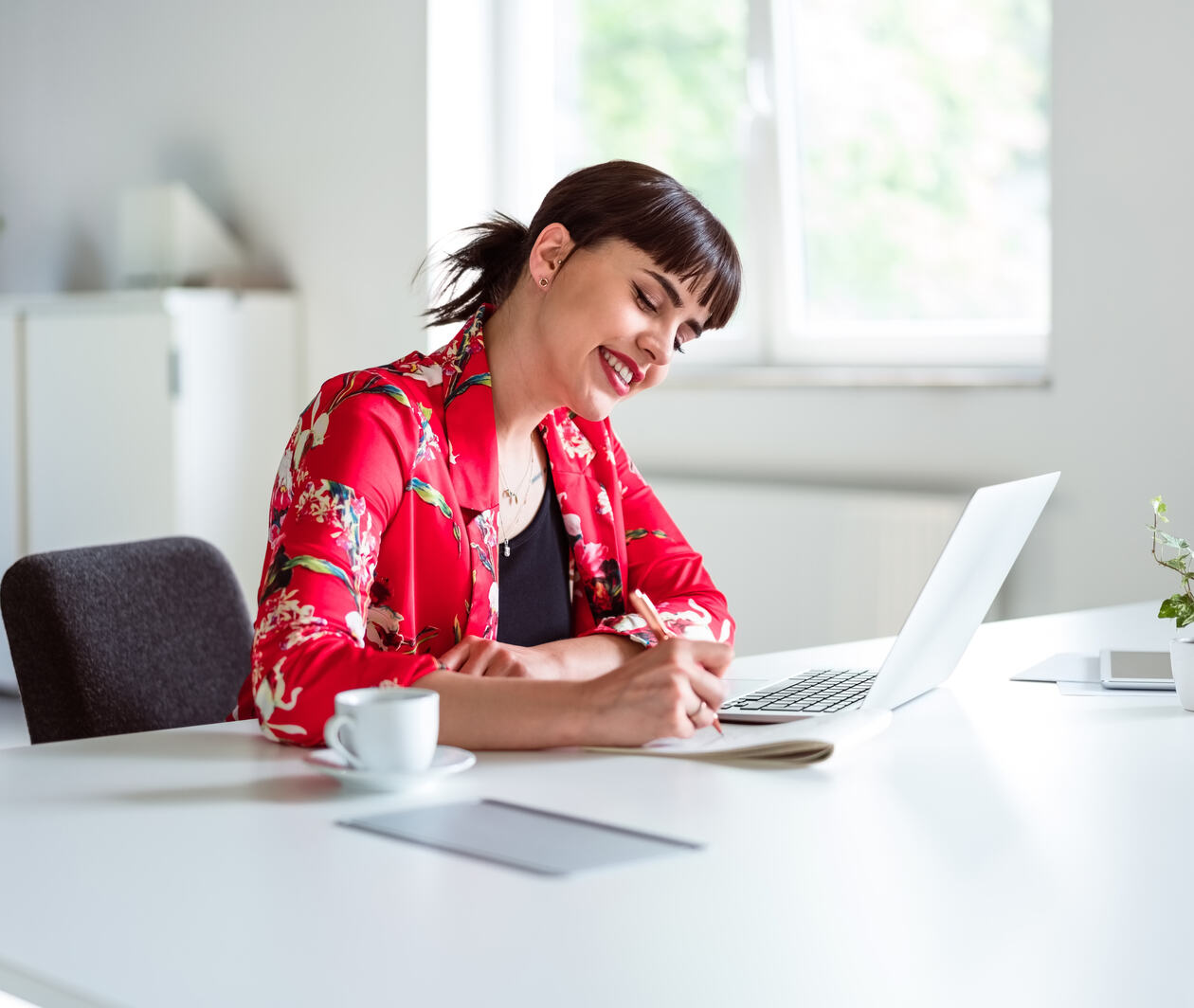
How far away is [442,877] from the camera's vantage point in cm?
90

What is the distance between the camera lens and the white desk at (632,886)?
75cm

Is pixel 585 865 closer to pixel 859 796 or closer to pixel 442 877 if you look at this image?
pixel 442 877

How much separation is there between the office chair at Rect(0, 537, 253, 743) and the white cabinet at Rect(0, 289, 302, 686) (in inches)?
91.4

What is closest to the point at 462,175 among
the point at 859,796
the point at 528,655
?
the point at 528,655

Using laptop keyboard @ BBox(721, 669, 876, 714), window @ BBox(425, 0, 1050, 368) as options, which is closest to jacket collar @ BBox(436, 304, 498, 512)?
laptop keyboard @ BBox(721, 669, 876, 714)

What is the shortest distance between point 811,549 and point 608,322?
180 cm

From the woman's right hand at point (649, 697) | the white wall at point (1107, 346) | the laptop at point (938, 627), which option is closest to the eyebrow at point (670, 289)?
the laptop at point (938, 627)

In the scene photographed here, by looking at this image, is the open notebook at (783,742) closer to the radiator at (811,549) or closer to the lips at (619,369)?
the lips at (619,369)

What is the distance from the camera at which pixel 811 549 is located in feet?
11.1

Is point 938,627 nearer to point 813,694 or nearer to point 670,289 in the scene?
point 813,694

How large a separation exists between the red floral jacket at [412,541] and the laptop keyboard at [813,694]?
18 cm

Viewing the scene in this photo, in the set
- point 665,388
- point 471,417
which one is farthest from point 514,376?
point 665,388

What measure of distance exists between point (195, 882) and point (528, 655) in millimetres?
601

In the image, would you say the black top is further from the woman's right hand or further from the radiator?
the radiator
